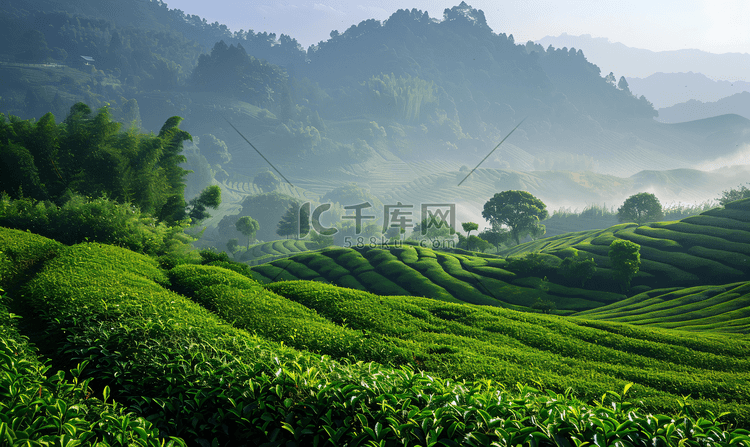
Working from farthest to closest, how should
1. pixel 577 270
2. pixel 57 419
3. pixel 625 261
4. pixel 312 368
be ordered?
pixel 577 270 < pixel 625 261 < pixel 312 368 < pixel 57 419

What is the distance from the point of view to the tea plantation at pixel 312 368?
145 inches

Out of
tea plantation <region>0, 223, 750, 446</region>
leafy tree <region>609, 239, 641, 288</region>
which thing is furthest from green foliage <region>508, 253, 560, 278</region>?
tea plantation <region>0, 223, 750, 446</region>

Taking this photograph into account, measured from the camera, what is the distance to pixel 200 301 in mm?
11570

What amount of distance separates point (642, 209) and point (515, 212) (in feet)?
79.1

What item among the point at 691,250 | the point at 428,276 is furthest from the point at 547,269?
the point at 691,250

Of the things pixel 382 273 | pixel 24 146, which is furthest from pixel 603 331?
pixel 24 146

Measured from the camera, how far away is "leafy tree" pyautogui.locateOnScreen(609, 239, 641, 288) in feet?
92.1

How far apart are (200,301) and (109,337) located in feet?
18.0

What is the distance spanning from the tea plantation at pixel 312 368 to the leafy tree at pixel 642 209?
63.7 meters

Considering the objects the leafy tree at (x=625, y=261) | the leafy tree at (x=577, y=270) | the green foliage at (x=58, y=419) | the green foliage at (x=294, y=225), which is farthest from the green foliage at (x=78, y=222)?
the green foliage at (x=294, y=225)

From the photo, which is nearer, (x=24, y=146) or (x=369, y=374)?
(x=369, y=374)

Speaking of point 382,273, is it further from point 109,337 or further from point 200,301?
point 109,337

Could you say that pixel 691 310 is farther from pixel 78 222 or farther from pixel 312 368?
pixel 78 222

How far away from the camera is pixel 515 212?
63.9 meters
